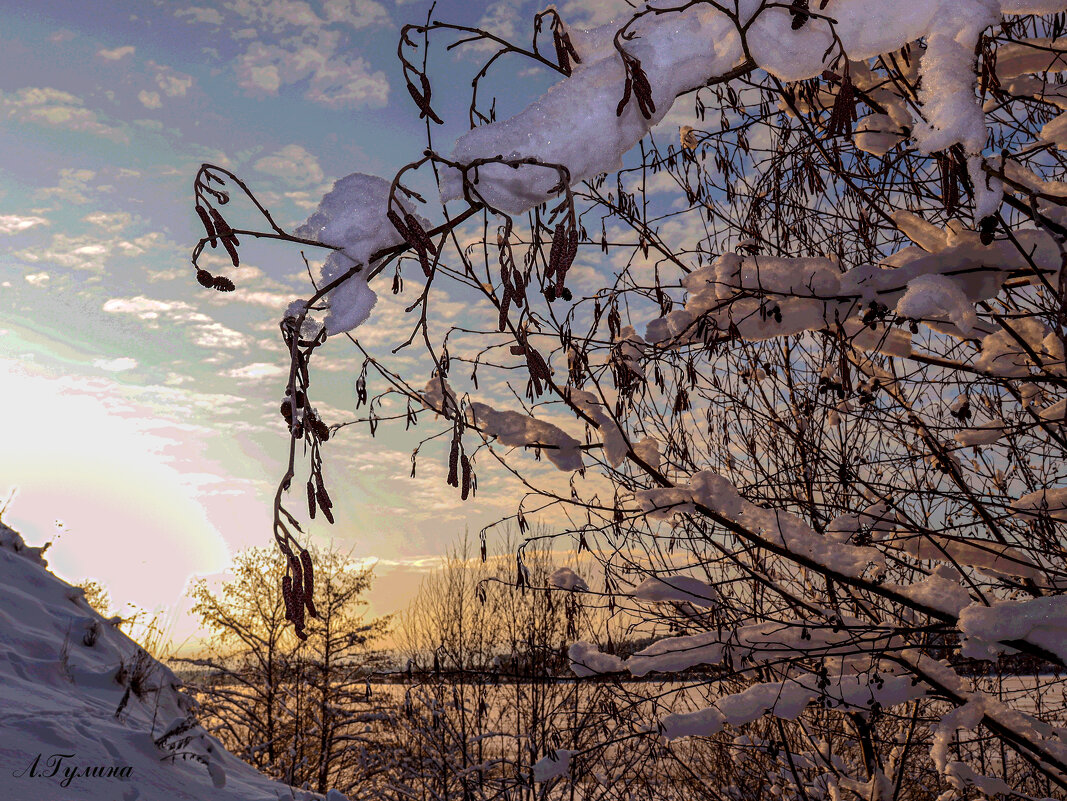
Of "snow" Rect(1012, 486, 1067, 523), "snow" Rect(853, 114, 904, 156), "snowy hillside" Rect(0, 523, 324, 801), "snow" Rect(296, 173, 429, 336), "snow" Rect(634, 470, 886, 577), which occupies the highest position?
"snow" Rect(853, 114, 904, 156)

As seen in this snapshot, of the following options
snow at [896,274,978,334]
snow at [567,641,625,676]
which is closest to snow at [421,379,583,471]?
snow at [567,641,625,676]

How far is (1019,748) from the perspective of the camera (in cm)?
248

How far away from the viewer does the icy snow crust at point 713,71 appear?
4.00 ft

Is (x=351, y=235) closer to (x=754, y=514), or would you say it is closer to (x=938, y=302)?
(x=938, y=302)

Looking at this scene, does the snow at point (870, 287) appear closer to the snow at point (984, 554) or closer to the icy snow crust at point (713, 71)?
the icy snow crust at point (713, 71)

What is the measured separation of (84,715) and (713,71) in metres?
4.63

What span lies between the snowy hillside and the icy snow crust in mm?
3493

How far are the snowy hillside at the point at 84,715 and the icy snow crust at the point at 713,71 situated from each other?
3.49 meters

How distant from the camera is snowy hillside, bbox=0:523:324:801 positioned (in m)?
3.30

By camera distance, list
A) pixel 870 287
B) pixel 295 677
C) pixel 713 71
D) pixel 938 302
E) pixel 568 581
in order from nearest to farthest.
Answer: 1. pixel 713 71
2. pixel 938 302
3. pixel 870 287
4. pixel 568 581
5. pixel 295 677

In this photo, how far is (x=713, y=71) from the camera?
1366 mm

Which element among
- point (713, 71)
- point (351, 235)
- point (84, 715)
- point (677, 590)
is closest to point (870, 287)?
point (713, 71)

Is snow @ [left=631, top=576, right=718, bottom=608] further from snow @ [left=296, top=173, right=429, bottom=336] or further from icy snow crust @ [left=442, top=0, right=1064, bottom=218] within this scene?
snow @ [left=296, top=173, right=429, bottom=336]

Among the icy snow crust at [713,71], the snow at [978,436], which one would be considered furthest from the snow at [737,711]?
the icy snow crust at [713,71]
